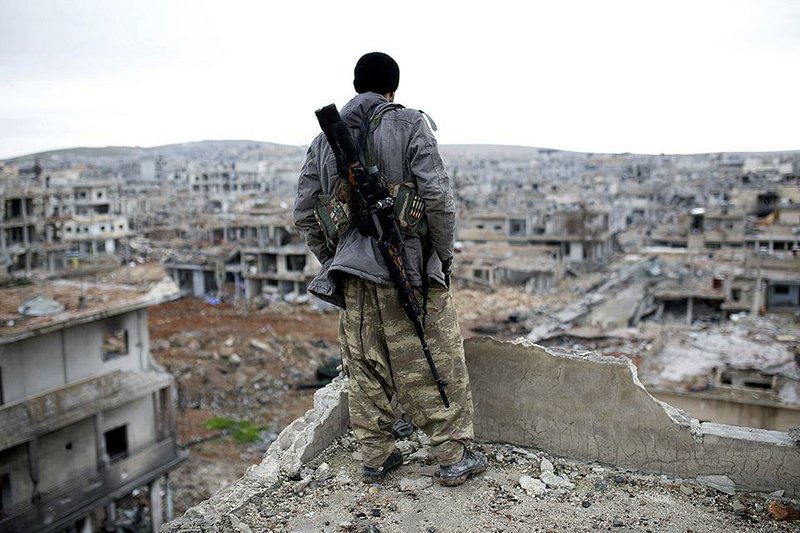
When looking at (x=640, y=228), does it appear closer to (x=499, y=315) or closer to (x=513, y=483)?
(x=499, y=315)

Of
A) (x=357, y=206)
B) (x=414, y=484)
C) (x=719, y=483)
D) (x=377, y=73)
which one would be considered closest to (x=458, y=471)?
(x=414, y=484)

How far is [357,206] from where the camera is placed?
3.55 m

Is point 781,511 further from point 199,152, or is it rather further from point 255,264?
point 199,152

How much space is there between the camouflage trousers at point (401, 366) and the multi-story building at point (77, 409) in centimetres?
1132

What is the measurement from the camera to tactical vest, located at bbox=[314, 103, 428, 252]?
→ 3455 millimetres

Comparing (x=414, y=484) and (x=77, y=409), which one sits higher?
(x=414, y=484)

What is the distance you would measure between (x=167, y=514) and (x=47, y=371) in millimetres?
4612

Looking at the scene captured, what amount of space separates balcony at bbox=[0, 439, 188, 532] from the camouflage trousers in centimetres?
1155

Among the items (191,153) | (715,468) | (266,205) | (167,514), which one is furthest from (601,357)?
(191,153)

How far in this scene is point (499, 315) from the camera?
3522 centimetres

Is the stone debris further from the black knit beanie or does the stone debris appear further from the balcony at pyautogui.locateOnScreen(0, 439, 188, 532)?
the balcony at pyautogui.locateOnScreen(0, 439, 188, 532)

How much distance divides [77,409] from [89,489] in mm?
1770

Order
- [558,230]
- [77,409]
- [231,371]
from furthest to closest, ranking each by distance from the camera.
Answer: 1. [558,230]
2. [231,371]
3. [77,409]

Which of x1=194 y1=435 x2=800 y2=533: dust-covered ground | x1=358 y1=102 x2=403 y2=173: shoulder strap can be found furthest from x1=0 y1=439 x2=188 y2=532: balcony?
x1=358 y1=102 x2=403 y2=173: shoulder strap
